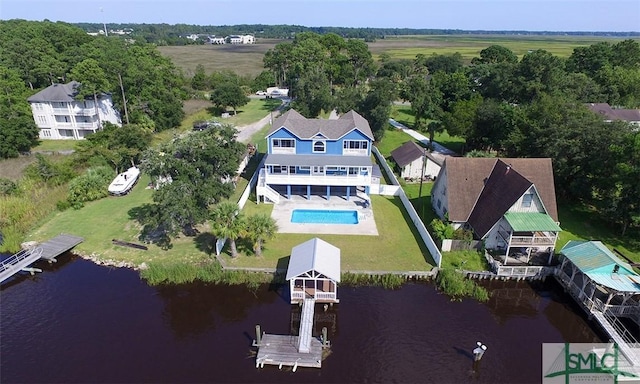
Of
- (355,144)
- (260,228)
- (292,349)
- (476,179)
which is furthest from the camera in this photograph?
(355,144)

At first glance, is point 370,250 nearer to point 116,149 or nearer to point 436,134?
point 116,149

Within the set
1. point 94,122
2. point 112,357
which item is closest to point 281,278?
point 112,357

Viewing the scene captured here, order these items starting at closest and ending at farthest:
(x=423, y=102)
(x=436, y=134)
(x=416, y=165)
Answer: (x=416, y=165)
(x=436, y=134)
(x=423, y=102)

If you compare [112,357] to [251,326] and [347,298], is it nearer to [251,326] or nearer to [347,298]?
[251,326]

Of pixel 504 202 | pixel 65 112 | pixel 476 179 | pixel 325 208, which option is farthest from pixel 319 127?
pixel 65 112

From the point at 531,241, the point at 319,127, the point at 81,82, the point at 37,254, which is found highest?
the point at 81,82

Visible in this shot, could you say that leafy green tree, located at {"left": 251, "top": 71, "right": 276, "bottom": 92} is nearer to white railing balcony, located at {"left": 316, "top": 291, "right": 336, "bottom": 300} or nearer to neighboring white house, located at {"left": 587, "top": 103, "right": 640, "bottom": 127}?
neighboring white house, located at {"left": 587, "top": 103, "right": 640, "bottom": 127}
